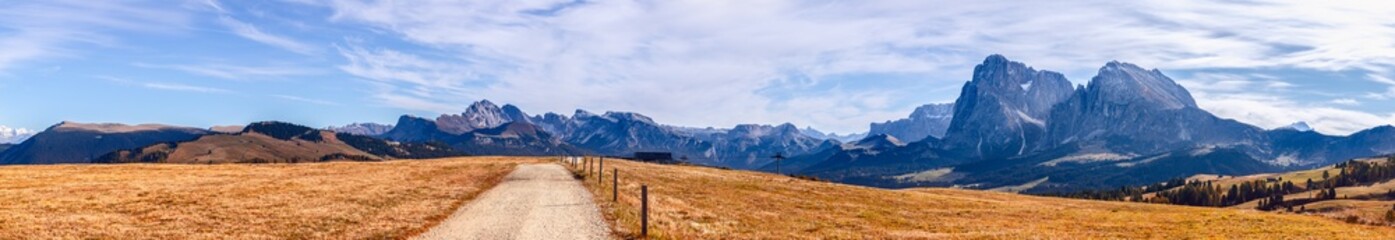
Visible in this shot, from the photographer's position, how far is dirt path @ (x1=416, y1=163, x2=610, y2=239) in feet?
102

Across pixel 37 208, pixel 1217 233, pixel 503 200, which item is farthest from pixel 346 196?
pixel 1217 233

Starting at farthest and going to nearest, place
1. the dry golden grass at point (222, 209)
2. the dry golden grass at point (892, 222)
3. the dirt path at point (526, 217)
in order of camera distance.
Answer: the dry golden grass at point (892, 222) < the dirt path at point (526, 217) < the dry golden grass at point (222, 209)

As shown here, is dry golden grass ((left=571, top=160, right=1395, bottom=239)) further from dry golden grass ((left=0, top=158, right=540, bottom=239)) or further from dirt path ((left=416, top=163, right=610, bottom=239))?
dry golden grass ((left=0, top=158, right=540, bottom=239))

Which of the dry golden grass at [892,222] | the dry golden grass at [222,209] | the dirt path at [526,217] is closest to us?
the dry golden grass at [222,209]

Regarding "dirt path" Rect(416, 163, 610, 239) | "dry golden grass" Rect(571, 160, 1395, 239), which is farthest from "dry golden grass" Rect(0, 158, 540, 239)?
"dry golden grass" Rect(571, 160, 1395, 239)

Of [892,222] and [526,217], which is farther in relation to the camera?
[892,222]

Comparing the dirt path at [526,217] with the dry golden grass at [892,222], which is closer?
the dirt path at [526,217]

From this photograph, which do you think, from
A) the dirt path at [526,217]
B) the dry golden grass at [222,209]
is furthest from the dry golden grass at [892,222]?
the dry golden grass at [222,209]

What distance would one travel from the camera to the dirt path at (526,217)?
31016 mm

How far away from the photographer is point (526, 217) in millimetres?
36688

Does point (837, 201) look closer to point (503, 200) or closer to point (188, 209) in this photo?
point (503, 200)

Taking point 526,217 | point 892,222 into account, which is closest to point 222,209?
point 526,217

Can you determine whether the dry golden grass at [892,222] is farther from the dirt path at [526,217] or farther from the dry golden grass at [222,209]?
the dry golden grass at [222,209]

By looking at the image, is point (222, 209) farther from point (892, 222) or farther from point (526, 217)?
point (892, 222)
